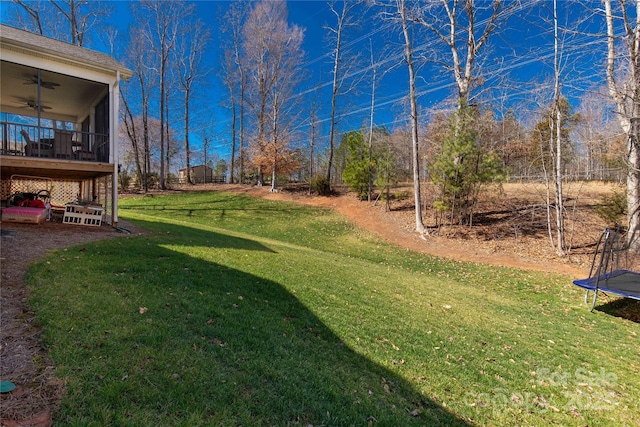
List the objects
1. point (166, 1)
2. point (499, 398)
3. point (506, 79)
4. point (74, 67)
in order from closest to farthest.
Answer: point (499, 398) < point (74, 67) < point (506, 79) < point (166, 1)

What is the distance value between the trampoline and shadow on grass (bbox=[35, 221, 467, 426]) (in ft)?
17.7

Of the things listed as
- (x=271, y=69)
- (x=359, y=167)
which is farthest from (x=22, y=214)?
(x=271, y=69)

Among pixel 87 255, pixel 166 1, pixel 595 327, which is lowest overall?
pixel 595 327

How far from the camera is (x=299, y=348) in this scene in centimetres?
312

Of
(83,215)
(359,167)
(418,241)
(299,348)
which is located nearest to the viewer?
(299,348)

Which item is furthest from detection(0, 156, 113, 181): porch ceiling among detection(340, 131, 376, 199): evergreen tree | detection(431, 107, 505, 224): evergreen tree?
detection(340, 131, 376, 199): evergreen tree

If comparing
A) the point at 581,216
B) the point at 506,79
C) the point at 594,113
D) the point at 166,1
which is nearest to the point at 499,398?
the point at 594,113

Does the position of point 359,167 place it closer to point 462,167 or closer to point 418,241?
point 462,167

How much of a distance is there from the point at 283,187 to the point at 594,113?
60.2 feet

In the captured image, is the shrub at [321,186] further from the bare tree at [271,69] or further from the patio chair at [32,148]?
the patio chair at [32,148]

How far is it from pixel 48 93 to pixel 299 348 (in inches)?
482

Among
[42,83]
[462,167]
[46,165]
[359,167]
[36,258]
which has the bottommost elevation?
[36,258]

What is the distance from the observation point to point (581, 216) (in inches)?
536

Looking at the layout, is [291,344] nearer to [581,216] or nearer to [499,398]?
[499,398]
